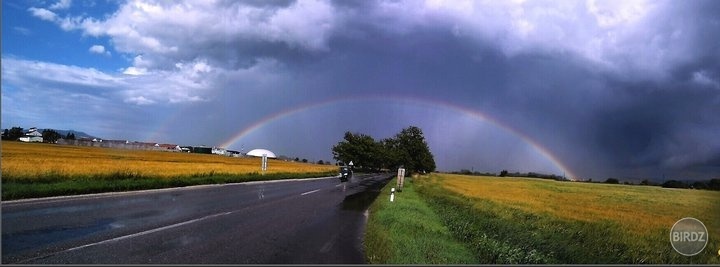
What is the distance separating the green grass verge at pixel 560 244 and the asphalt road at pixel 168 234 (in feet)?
12.2

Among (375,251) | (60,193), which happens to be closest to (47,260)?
(375,251)

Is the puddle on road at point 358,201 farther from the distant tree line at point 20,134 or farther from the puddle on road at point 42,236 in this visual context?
the distant tree line at point 20,134

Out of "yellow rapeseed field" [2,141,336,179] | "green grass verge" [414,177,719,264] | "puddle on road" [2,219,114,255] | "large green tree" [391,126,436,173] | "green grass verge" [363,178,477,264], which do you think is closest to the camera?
"puddle on road" [2,219,114,255]

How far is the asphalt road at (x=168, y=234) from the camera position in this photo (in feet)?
31.0

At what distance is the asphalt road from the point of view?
31.0ft

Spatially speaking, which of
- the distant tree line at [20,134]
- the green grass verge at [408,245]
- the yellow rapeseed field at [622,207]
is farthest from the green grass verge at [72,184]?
the distant tree line at [20,134]

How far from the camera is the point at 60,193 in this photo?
69.4 ft

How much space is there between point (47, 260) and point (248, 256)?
343 centimetres

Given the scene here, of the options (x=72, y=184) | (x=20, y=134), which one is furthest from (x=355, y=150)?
(x=72, y=184)

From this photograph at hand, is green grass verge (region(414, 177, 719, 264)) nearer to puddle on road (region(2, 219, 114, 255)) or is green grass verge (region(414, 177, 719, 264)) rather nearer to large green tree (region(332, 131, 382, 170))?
puddle on road (region(2, 219, 114, 255))

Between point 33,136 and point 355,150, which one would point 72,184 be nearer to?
point 355,150

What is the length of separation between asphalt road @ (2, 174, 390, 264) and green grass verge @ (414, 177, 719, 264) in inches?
146

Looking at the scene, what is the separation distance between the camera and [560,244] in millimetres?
13586

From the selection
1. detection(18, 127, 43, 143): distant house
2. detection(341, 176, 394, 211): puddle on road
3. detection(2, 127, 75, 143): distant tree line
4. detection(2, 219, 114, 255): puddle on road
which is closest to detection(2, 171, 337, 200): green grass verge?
detection(2, 219, 114, 255): puddle on road
